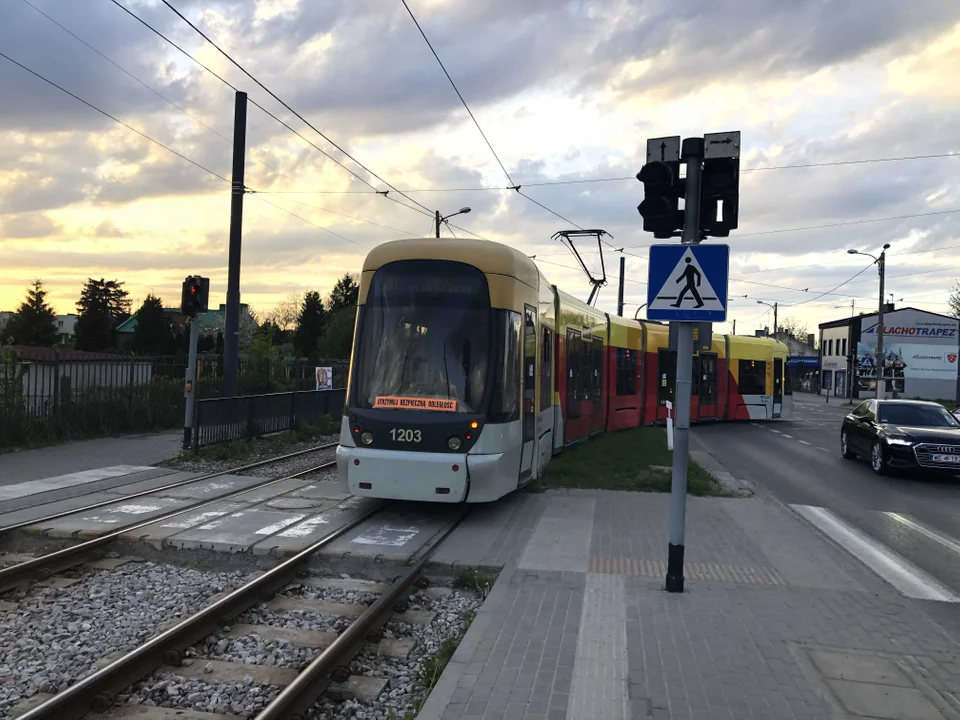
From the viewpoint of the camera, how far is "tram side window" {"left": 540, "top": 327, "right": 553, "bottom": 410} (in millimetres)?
11094

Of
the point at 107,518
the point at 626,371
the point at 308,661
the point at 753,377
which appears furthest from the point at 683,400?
the point at 753,377

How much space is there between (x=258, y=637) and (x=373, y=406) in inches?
155

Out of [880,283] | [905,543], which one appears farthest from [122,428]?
[880,283]

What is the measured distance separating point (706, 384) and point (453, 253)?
2027 cm

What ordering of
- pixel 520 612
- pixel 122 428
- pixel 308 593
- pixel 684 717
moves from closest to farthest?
pixel 684 717 → pixel 520 612 → pixel 308 593 → pixel 122 428

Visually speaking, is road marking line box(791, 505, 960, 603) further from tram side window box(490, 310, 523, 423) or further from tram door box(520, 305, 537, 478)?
tram side window box(490, 310, 523, 423)

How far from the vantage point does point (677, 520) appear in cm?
667

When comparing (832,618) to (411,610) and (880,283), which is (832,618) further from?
(880,283)

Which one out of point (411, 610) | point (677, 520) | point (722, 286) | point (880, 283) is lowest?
point (411, 610)

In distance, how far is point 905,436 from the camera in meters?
14.8

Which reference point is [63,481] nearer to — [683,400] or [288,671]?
[288,671]

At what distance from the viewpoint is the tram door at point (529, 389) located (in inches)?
392

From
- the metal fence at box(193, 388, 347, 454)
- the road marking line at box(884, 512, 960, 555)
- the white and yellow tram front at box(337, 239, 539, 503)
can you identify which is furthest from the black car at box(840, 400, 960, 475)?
the metal fence at box(193, 388, 347, 454)

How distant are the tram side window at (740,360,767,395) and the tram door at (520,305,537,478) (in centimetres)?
2020
